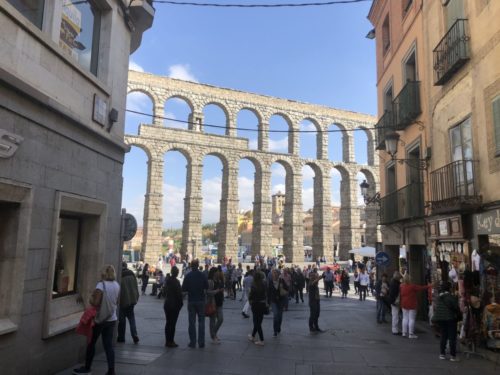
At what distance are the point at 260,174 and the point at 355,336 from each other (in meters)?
35.0

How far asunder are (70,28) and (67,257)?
155 inches

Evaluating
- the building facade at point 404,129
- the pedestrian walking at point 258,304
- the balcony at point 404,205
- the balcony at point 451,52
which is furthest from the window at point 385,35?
the pedestrian walking at point 258,304

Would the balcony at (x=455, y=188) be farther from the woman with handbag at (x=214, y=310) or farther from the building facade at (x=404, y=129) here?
the woman with handbag at (x=214, y=310)

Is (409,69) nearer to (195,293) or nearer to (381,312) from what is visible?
(381,312)

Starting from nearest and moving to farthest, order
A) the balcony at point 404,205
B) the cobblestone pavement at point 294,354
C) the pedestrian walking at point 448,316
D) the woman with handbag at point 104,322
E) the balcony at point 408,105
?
the woman with handbag at point 104,322 → the cobblestone pavement at point 294,354 → the pedestrian walking at point 448,316 → the balcony at point 404,205 → the balcony at point 408,105

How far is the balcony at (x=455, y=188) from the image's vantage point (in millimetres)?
8125

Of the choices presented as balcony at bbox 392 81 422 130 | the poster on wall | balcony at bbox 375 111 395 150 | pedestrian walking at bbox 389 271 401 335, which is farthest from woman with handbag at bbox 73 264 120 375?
balcony at bbox 375 111 395 150

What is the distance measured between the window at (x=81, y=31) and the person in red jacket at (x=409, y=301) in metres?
8.21

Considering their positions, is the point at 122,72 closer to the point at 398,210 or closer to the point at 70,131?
the point at 70,131

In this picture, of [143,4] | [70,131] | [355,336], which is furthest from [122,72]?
[355,336]

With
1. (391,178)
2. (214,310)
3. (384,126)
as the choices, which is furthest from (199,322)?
(391,178)

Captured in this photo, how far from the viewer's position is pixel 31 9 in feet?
18.9

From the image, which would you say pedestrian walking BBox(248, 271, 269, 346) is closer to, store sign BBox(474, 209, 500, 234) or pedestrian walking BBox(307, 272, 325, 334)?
pedestrian walking BBox(307, 272, 325, 334)

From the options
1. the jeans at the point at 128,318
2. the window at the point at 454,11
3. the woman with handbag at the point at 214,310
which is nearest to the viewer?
the jeans at the point at 128,318
